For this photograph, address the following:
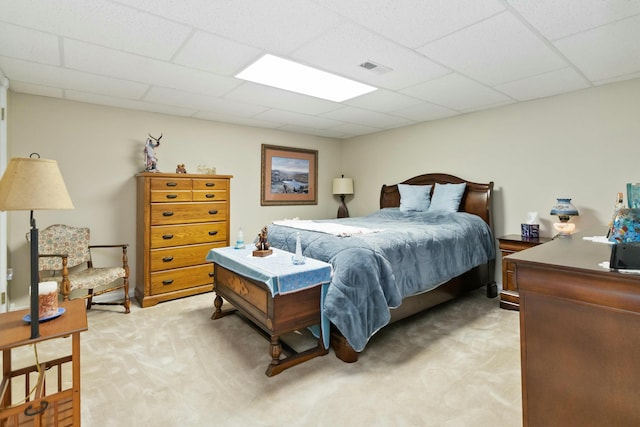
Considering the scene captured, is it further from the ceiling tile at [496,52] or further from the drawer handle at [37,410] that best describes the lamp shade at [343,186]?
the drawer handle at [37,410]

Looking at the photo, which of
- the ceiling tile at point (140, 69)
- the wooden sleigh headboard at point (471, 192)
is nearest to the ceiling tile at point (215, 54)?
the ceiling tile at point (140, 69)

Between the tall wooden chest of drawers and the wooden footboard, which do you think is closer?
the wooden footboard

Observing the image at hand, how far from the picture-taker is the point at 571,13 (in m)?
1.89

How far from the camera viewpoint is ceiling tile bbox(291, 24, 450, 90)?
86.6 inches

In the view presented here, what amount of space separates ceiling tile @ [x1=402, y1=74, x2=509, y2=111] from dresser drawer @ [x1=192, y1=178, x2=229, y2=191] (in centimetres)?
245

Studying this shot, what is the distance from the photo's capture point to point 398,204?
501cm

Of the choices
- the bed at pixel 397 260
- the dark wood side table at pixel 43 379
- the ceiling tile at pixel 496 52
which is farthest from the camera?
the bed at pixel 397 260

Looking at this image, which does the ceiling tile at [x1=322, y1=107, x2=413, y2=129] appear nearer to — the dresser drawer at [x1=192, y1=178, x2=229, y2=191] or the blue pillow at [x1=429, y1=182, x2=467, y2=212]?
the blue pillow at [x1=429, y1=182, x2=467, y2=212]

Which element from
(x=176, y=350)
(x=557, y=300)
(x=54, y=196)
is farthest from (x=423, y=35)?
(x=176, y=350)

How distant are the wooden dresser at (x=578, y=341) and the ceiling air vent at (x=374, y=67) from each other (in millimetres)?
1989

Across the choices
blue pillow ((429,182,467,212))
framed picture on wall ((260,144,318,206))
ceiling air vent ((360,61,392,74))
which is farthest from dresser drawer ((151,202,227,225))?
blue pillow ((429,182,467,212))

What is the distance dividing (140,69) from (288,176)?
2964 millimetres

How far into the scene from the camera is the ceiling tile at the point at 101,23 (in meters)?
1.82

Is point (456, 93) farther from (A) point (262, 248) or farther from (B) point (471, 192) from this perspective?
(A) point (262, 248)
